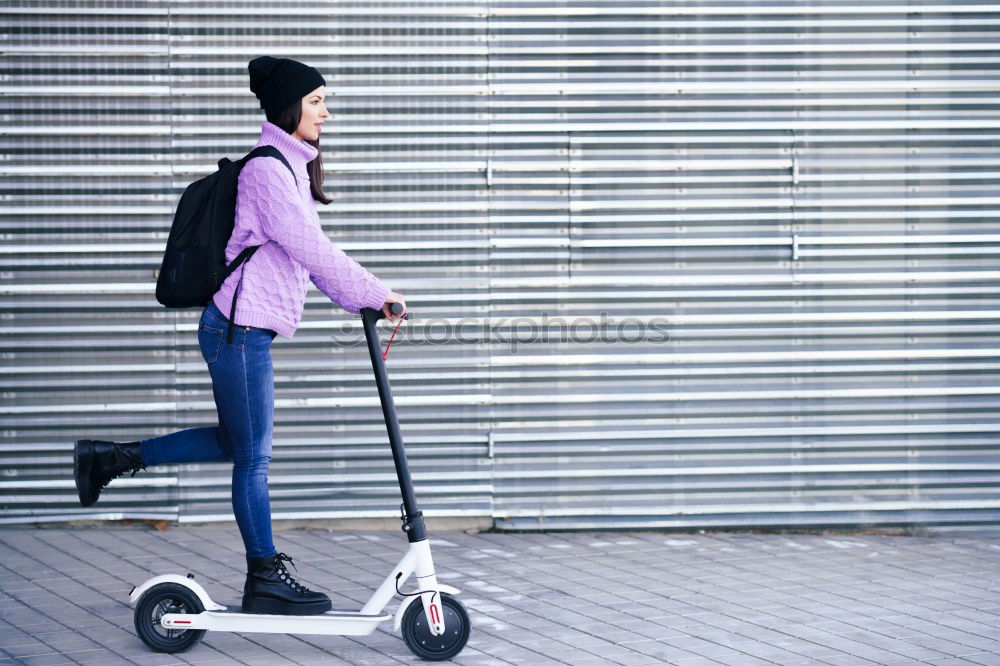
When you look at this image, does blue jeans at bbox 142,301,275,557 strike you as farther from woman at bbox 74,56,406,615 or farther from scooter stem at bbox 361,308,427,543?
scooter stem at bbox 361,308,427,543

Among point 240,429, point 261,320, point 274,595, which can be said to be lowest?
point 274,595

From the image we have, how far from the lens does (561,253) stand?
Result: 6461 mm

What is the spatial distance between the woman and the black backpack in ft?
0.11

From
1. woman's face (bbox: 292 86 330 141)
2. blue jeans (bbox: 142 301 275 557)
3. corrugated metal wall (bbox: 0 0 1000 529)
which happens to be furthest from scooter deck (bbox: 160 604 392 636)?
corrugated metal wall (bbox: 0 0 1000 529)

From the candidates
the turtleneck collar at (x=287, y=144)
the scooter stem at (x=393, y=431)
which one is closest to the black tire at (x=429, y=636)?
the scooter stem at (x=393, y=431)

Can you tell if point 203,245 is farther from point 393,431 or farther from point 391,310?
point 393,431

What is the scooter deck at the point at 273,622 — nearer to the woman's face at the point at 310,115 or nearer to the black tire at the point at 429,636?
the black tire at the point at 429,636

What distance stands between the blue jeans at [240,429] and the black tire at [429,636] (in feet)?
1.91

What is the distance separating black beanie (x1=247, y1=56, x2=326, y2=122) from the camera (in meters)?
4.39

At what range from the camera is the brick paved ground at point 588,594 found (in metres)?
4.45

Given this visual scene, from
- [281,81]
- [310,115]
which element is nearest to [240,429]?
[310,115]

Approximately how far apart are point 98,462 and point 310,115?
149cm

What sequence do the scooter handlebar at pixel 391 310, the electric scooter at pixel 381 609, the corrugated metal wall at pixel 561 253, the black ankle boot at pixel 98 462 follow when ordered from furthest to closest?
the corrugated metal wall at pixel 561 253
the black ankle boot at pixel 98 462
the electric scooter at pixel 381 609
the scooter handlebar at pixel 391 310

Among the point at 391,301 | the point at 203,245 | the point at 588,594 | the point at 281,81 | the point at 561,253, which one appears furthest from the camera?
the point at 561,253
